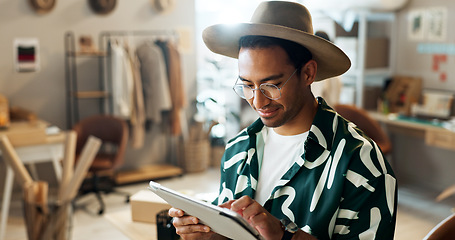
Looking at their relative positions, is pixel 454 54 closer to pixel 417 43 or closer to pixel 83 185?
pixel 417 43

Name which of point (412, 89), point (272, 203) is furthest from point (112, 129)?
point (272, 203)

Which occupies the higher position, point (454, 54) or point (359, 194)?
point (454, 54)

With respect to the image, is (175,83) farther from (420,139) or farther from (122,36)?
(420,139)

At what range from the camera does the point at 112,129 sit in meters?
5.11

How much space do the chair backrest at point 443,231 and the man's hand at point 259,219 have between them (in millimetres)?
451

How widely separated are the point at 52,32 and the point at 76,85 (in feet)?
2.02

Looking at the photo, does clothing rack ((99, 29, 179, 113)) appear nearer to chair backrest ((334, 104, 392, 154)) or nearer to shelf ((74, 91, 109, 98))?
shelf ((74, 91, 109, 98))

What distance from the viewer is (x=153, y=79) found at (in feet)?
18.2

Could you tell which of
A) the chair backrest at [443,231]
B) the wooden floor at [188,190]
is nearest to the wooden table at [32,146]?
the wooden floor at [188,190]

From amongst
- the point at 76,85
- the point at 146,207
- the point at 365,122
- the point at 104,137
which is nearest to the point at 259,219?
the point at 146,207

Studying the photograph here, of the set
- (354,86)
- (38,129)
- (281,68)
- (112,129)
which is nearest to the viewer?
(281,68)

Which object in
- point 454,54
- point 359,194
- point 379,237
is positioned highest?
point 454,54

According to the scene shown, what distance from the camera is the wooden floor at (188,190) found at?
13.8ft

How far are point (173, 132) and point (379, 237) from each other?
4.59 m
